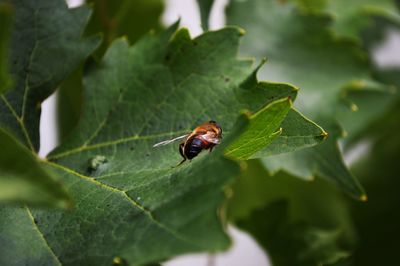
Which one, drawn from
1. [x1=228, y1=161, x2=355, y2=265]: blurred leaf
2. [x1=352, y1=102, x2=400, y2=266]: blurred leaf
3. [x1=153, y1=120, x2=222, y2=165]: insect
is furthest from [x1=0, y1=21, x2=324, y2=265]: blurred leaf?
[x1=352, y1=102, x2=400, y2=266]: blurred leaf

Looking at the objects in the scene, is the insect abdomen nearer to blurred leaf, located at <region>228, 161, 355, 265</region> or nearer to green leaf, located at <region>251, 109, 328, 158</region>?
green leaf, located at <region>251, 109, 328, 158</region>

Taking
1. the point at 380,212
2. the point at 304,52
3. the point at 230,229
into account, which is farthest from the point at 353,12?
the point at 230,229

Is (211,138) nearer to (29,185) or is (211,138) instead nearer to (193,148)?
(193,148)

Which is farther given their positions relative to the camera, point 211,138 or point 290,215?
point 290,215

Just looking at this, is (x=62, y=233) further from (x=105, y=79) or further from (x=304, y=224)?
(x=304, y=224)

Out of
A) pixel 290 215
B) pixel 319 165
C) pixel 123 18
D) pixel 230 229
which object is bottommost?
pixel 230 229

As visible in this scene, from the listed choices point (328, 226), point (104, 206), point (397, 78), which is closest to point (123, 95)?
point (104, 206)

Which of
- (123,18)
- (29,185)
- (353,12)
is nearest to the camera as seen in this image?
(29,185)
